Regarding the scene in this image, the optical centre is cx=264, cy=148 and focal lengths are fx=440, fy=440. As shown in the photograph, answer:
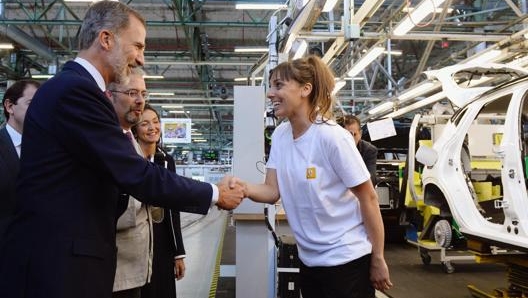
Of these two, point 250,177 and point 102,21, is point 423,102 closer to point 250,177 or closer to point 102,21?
point 250,177

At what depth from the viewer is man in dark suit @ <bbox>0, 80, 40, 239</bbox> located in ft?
7.41

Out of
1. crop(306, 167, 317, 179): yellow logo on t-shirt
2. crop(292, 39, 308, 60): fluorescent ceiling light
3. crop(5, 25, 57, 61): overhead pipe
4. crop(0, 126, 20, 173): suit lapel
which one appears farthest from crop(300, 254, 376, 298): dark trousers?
crop(5, 25, 57, 61): overhead pipe

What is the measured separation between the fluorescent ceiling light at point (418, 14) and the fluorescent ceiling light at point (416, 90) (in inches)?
110

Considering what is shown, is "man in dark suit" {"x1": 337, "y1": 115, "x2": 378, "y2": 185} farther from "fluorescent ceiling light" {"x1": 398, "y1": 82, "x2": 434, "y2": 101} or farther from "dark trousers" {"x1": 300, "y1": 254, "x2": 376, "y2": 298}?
"fluorescent ceiling light" {"x1": 398, "y1": 82, "x2": 434, "y2": 101}

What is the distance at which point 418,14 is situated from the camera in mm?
5148

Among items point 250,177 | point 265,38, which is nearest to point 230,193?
point 250,177

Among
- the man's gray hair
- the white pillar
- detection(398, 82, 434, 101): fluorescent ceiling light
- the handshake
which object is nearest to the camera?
the man's gray hair

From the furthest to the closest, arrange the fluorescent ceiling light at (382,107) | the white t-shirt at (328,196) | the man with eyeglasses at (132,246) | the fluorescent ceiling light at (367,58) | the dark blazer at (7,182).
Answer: the fluorescent ceiling light at (382,107)
the fluorescent ceiling light at (367,58)
the dark blazer at (7,182)
the man with eyeglasses at (132,246)
the white t-shirt at (328,196)

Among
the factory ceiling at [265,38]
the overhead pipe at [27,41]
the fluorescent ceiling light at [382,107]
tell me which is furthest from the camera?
the fluorescent ceiling light at [382,107]

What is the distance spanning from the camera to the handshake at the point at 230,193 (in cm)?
188

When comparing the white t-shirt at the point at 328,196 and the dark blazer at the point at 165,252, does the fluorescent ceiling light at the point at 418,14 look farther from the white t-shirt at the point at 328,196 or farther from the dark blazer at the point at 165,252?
the white t-shirt at the point at 328,196

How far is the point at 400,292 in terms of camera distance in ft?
15.8

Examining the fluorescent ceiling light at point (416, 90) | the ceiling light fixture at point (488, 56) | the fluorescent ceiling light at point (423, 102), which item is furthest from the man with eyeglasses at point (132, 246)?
the fluorescent ceiling light at point (423, 102)

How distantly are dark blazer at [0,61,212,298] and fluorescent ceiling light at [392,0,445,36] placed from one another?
4206mm
